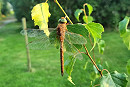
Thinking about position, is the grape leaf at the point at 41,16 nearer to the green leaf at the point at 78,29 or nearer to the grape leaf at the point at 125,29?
the green leaf at the point at 78,29

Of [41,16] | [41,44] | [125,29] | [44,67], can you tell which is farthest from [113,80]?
Result: [44,67]

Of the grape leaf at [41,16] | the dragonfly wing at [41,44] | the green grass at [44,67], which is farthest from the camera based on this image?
the green grass at [44,67]

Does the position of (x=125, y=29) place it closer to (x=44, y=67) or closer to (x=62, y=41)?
(x=62, y=41)

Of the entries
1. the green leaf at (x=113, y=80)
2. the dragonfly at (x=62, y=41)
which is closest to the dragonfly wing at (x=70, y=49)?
the dragonfly at (x=62, y=41)

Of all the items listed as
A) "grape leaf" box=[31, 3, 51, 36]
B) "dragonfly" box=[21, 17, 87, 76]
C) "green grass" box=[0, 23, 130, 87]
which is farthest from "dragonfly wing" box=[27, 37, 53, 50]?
"green grass" box=[0, 23, 130, 87]

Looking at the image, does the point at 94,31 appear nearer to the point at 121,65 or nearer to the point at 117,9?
the point at 121,65

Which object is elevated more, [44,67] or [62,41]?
[62,41]
